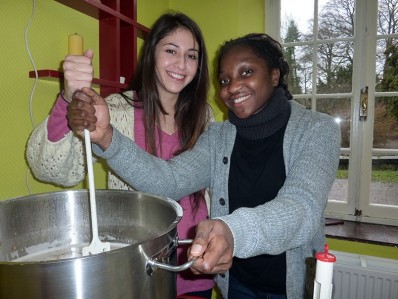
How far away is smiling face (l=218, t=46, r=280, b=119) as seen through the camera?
34.2 inches

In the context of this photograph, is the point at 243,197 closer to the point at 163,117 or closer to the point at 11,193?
the point at 163,117

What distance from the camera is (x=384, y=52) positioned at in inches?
70.7

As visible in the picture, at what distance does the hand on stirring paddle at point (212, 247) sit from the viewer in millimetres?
424

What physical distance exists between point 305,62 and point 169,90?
120 cm

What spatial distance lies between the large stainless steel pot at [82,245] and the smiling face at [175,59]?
52cm

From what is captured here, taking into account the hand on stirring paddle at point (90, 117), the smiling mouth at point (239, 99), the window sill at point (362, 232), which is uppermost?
the smiling mouth at point (239, 99)

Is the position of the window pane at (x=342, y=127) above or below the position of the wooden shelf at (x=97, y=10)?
below

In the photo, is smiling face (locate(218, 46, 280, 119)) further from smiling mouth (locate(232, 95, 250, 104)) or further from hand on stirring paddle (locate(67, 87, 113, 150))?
hand on stirring paddle (locate(67, 87, 113, 150))

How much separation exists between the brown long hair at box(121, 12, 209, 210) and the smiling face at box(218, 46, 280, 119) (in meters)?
0.22

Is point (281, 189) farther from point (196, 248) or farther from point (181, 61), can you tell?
point (181, 61)

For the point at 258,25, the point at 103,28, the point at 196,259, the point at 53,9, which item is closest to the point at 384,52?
the point at 258,25

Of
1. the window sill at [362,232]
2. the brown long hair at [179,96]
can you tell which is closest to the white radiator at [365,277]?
the window sill at [362,232]

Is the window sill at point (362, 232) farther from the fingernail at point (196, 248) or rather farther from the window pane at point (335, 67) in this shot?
the fingernail at point (196, 248)

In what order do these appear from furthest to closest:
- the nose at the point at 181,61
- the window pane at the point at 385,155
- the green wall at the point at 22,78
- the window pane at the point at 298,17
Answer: the window pane at the point at 298,17
the window pane at the point at 385,155
the nose at the point at 181,61
the green wall at the point at 22,78
